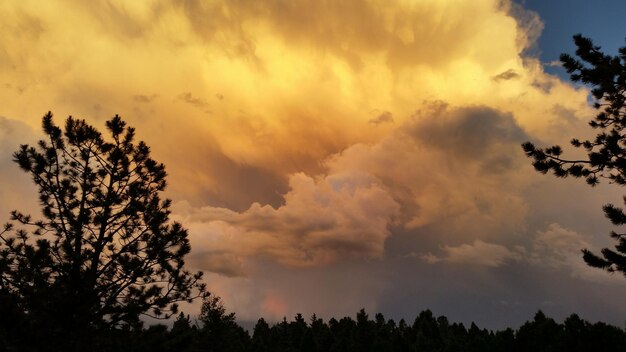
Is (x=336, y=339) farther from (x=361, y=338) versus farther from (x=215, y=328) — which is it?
(x=215, y=328)

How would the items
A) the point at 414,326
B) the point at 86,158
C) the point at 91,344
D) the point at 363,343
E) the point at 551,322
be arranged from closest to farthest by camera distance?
1. the point at 91,344
2. the point at 86,158
3. the point at 551,322
4. the point at 363,343
5. the point at 414,326

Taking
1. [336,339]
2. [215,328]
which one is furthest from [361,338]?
[215,328]

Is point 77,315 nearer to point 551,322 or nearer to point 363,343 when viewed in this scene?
point 551,322

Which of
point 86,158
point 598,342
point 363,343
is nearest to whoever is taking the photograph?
point 86,158

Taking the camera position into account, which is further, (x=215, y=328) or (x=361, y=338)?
(x=361, y=338)

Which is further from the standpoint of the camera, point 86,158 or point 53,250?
point 86,158

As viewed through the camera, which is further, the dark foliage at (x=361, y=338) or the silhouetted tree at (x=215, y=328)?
the silhouetted tree at (x=215, y=328)

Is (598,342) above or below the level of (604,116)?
below

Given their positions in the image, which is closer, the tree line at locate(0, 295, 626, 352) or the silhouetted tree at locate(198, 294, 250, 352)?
the tree line at locate(0, 295, 626, 352)

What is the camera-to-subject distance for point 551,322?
55594mm

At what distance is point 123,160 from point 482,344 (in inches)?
1985

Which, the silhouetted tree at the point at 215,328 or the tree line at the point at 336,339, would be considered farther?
the silhouetted tree at the point at 215,328

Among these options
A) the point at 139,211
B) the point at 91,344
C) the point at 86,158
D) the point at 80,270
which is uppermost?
the point at 86,158

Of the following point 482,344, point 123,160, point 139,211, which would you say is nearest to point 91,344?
point 139,211
